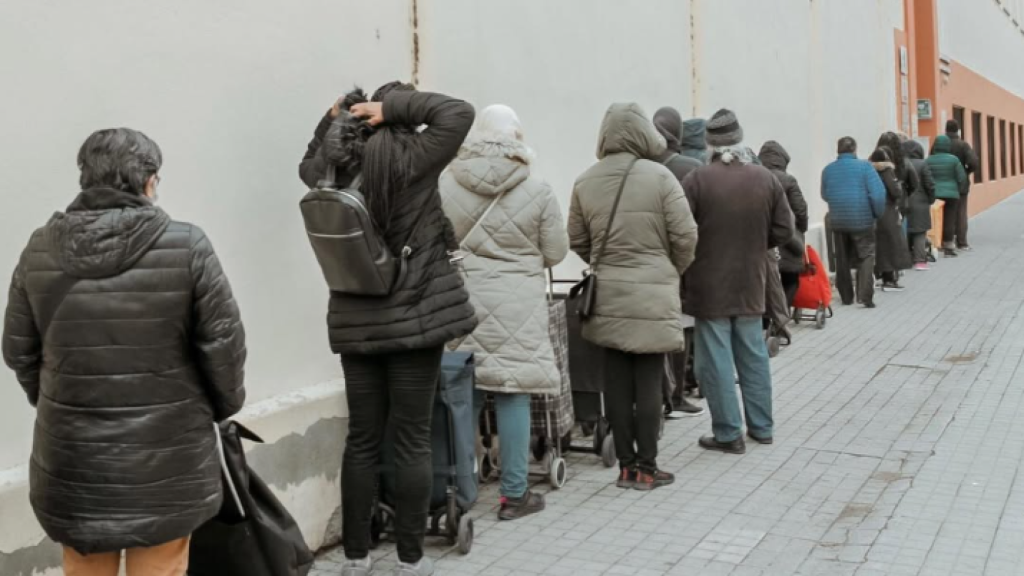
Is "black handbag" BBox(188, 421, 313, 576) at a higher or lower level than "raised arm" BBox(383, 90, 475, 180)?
lower

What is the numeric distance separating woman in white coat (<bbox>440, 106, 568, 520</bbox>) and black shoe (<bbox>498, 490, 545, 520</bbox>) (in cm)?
48

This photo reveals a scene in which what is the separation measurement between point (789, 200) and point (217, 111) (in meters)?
6.22

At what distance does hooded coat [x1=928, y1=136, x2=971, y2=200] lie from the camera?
1722 centimetres

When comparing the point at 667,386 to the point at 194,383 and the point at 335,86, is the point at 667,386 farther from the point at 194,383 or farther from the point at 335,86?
the point at 194,383

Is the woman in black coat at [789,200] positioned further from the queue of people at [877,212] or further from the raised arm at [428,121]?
the raised arm at [428,121]

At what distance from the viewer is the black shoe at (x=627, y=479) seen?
5945 mm

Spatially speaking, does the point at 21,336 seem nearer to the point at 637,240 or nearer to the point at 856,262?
the point at 637,240

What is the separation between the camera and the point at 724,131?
6492mm

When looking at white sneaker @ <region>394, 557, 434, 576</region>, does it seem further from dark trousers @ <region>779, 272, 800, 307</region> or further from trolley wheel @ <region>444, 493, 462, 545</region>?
dark trousers @ <region>779, 272, 800, 307</region>

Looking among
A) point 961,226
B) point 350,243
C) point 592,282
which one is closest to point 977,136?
point 961,226

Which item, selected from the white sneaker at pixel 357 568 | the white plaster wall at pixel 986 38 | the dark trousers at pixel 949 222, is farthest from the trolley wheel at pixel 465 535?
the white plaster wall at pixel 986 38

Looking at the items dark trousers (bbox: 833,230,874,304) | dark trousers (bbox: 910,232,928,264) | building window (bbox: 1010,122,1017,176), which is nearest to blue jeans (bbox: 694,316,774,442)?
dark trousers (bbox: 833,230,874,304)

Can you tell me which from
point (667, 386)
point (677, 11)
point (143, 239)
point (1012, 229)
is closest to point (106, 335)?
point (143, 239)

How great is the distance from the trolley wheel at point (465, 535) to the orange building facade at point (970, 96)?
59.2ft
